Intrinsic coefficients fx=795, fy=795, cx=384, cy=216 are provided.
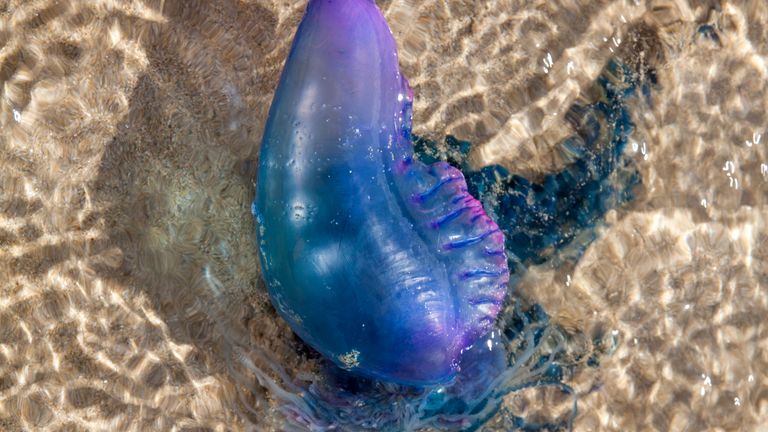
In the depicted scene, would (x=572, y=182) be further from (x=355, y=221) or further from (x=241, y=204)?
(x=241, y=204)

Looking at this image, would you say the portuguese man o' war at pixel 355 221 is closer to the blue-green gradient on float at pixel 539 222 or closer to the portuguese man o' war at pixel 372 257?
the portuguese man o' war at pixel 372 257

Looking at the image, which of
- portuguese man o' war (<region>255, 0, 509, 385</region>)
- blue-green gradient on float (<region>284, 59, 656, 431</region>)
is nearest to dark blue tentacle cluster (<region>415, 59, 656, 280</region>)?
blue-green gradient on float (<region>284, 59, 656, 431</region>)

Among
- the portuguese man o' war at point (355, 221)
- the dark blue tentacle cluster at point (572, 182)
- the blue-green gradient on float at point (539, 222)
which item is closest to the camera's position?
the portuguese man o' war at point (355, 221)

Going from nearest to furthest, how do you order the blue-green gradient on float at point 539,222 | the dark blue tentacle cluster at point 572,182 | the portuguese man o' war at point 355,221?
the portuguese man o' war at point 355,221 → the blue-green gradient on float at point 539,222 → the dark blue tentacle cluster at point 572,182

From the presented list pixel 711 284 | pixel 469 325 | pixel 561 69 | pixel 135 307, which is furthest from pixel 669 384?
pixel 135 307

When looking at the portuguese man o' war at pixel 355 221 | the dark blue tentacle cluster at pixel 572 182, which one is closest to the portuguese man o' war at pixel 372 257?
the portuguese man o' war at pixel 355 221

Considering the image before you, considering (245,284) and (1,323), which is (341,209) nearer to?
(245,284)

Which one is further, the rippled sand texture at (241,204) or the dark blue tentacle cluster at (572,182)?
the dark blue tentacle cluster at (572,182)

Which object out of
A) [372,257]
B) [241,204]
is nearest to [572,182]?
[372,257]
